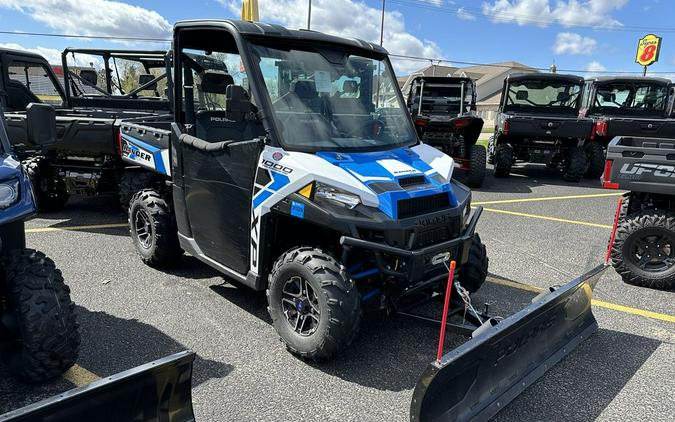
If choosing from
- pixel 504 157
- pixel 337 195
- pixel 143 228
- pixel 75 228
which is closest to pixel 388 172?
pixel 337 195

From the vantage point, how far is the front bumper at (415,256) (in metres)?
3.18

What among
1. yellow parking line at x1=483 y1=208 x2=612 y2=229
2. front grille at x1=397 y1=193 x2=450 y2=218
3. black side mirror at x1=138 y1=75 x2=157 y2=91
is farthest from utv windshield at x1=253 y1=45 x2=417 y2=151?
black side mirror at x1=138 y1=75 x2=157 y2=91

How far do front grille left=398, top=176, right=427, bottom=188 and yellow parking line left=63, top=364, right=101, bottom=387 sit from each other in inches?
94.1

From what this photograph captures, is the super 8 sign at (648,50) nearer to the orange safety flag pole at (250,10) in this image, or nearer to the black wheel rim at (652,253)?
the orange safety flag pole at (250,10)

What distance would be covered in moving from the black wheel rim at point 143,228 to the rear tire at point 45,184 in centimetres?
270

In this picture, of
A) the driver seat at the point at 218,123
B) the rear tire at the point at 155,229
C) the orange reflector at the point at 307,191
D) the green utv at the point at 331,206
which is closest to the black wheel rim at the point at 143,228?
the rear tire at the point at 155,229

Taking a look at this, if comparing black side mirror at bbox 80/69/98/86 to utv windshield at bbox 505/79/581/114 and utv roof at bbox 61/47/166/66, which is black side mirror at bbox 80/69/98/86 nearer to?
utv roof at bbox 61/47/166/66

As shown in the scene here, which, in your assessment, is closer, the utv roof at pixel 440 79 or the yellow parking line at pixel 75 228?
the yellow parking line at pixel 75 228

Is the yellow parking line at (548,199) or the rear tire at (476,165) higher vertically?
the rear tire at (476,165)

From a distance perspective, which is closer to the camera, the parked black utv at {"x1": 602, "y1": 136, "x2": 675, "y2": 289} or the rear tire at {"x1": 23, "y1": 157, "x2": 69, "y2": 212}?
the parked black utv at {"x1": 602, "y1": 136, "x2": 675, "y2": 289}

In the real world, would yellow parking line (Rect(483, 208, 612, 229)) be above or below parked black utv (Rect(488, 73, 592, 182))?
below

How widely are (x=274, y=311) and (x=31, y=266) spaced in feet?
5.22

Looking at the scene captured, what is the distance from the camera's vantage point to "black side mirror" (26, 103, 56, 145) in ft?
10.9

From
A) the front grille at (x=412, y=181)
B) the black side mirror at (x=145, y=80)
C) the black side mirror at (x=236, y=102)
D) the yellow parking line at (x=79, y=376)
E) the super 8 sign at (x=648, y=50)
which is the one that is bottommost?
the yellow parking line at (x=79, y=376)
